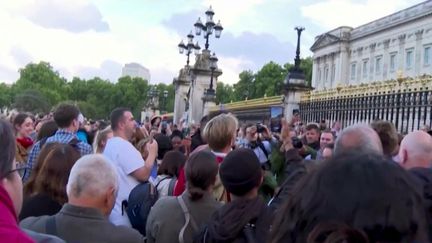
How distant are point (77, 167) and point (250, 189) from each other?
1105mm

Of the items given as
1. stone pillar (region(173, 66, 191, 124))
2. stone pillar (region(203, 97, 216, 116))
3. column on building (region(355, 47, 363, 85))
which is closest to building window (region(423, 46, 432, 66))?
column on building (region(355, 47, 363, 85))

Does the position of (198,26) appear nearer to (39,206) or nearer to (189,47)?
(189,47)

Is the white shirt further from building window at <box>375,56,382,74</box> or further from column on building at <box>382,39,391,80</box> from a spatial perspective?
Answer: building window at <box>375,56,382,74</box>

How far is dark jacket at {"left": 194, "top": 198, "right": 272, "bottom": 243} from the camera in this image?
12.0 feet

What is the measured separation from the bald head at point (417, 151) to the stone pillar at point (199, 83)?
21578 millimetres

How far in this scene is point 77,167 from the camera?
3.84 m

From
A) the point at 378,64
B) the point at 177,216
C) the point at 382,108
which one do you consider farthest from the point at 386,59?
the point at 177,216

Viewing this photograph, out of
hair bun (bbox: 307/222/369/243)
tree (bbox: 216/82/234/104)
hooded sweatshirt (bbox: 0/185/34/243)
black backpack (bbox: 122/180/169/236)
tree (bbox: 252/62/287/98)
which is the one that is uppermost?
tree (bbox: 252/62/287/98)

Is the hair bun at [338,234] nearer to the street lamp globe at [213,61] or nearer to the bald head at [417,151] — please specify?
the bald head at [417,151]

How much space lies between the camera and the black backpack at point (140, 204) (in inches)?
226

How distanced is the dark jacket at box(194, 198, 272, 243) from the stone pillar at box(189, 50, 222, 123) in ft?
73.9

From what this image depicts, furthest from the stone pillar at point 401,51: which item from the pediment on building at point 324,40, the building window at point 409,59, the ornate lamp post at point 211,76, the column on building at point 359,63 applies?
the ornate lamp post at point 211,76

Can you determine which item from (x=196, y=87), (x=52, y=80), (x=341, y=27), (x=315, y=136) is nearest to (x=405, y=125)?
(x=315, y=136)

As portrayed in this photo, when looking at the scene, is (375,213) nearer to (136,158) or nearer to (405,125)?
(136,158)
